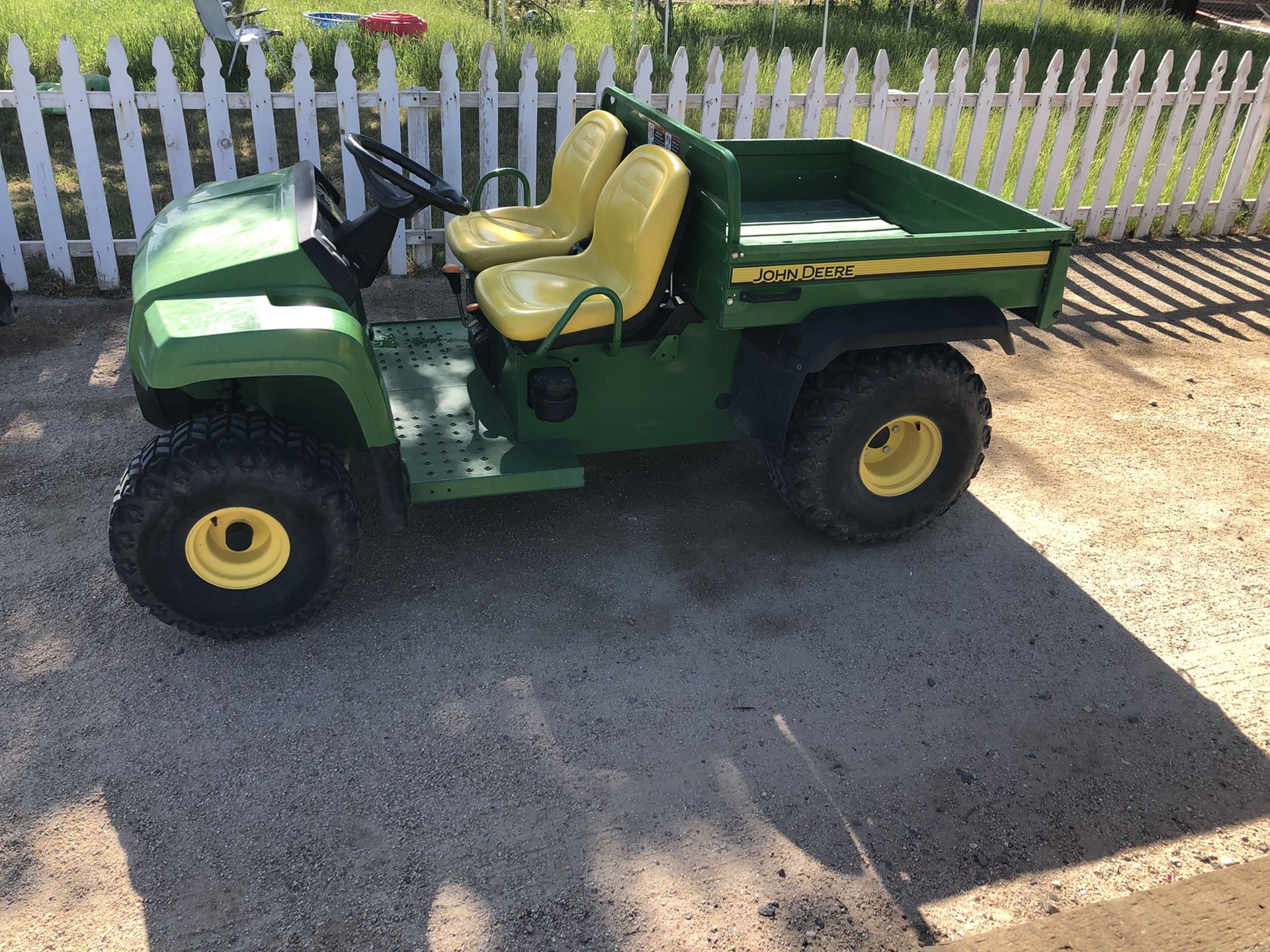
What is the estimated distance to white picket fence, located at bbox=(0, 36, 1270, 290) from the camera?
562 centimetres

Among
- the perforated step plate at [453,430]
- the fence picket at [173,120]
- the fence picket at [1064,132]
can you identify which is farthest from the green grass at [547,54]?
the perforated step plate at [453,430]

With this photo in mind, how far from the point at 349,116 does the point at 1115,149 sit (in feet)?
16.5

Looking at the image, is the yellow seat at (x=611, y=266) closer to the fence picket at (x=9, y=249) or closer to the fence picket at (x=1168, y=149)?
the fence picket at (x=9, y=249)

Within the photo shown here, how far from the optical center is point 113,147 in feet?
26.6

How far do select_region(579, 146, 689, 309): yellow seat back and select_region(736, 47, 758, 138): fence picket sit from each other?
274 centimetres

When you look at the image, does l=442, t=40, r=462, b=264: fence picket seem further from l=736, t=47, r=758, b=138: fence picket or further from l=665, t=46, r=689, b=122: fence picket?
l=736, t=47, r=758, b=138: fence picket

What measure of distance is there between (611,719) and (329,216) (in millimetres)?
2007

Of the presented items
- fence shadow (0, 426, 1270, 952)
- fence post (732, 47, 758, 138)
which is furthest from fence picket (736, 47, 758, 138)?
fence shadow (0, 426, 1270, 952)

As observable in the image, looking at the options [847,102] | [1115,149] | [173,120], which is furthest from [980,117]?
[173,120]

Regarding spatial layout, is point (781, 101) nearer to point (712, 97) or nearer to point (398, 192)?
point (712, 97)

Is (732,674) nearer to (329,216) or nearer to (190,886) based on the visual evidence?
(190,886)

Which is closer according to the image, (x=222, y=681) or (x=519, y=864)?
(x=519, y=864)

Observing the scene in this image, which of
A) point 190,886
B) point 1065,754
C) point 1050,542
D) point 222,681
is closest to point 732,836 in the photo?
→ point 1065,754

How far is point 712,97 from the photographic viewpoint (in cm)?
636
